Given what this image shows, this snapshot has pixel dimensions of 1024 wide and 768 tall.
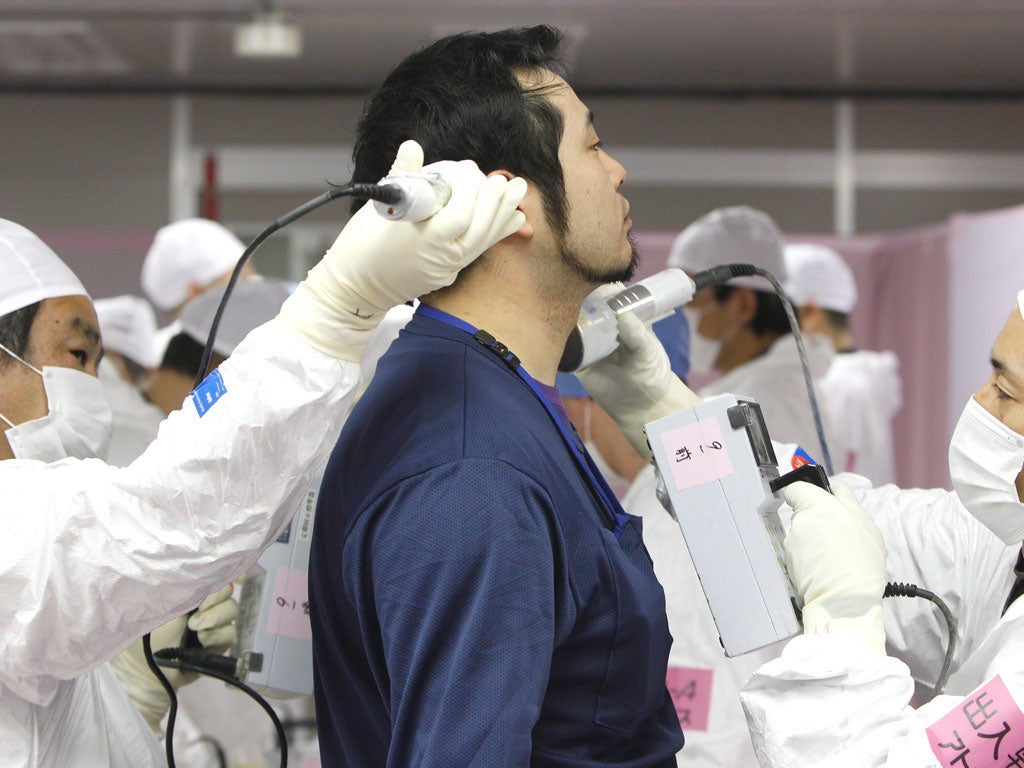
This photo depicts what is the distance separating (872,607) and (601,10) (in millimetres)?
2614

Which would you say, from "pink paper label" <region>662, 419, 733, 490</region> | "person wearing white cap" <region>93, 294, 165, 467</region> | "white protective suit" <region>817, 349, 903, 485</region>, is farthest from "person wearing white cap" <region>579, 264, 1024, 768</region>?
"white protective suit" <region>817, 349, 903, 485</region>

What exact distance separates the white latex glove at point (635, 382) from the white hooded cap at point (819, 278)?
2237mm

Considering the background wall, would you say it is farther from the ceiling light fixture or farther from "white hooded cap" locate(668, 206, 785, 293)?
"white hooded cap" locate(668, 206, 785, 293)

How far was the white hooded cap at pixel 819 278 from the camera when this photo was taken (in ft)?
12.7

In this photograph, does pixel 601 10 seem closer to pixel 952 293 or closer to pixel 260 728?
pixel 952 293

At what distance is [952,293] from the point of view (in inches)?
147

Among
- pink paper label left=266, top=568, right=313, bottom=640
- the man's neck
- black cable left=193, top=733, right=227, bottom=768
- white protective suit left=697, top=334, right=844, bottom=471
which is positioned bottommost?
black cable left=193, top=733, right=227, bottom=768

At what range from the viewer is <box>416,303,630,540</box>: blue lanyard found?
1280 millimetres

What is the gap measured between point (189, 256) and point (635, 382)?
2.33 meters

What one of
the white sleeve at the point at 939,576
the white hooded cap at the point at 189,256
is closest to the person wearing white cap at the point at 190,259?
the white hooded cap at the point at 189,256

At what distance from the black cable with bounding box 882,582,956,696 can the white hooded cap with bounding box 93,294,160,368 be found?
8.91 feet

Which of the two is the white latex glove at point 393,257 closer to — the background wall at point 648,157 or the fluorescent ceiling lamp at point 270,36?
the fluorescent ceiling lamp at point 270,36

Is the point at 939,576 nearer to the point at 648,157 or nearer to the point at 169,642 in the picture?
the point at 169,642

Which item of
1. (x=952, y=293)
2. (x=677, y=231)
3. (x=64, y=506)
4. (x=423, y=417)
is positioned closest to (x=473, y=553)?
(x=423, y=417)
